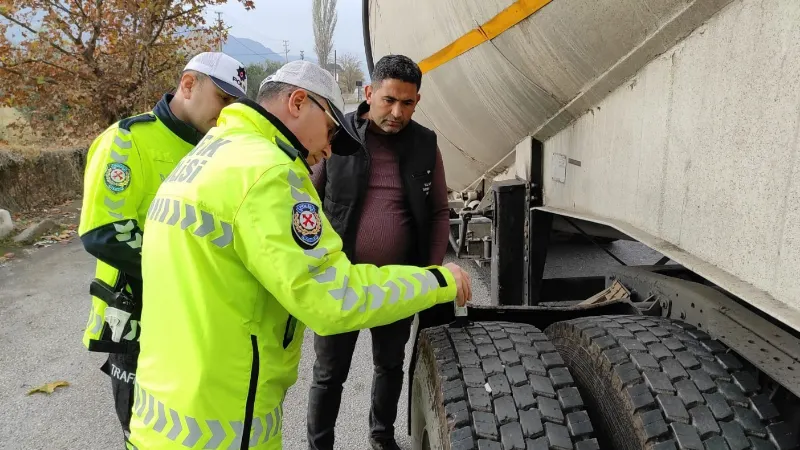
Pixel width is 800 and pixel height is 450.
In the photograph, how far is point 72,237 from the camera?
810 cm

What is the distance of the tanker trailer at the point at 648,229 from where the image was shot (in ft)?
4.07

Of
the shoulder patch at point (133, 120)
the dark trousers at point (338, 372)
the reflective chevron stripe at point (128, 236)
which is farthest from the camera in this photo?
the dark trousers at point (338, 372)

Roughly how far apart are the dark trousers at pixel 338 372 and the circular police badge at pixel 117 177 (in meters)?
1.04

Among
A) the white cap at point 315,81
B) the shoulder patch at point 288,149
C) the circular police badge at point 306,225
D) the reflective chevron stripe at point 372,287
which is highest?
the white cap at point 315,81

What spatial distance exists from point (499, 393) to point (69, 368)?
3.79 metres

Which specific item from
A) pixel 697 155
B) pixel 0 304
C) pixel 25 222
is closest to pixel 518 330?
pixel 697 155

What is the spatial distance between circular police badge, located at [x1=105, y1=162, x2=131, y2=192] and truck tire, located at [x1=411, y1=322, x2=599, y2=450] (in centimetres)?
118

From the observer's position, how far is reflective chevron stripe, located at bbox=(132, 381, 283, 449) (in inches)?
53.1

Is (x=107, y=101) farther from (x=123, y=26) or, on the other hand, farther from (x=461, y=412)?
(x=461, y=412)

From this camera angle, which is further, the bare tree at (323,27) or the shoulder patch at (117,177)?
the bare tree at (323,27)

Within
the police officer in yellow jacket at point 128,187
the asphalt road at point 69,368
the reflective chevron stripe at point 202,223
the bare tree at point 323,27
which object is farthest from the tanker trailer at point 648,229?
the bare tree at point 323,27

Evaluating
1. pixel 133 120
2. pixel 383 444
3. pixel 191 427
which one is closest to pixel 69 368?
pixel 383 444

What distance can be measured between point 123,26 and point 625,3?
35.3 feet

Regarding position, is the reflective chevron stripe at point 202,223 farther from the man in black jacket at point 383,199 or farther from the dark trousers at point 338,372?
the dark trousers at point 338,372
